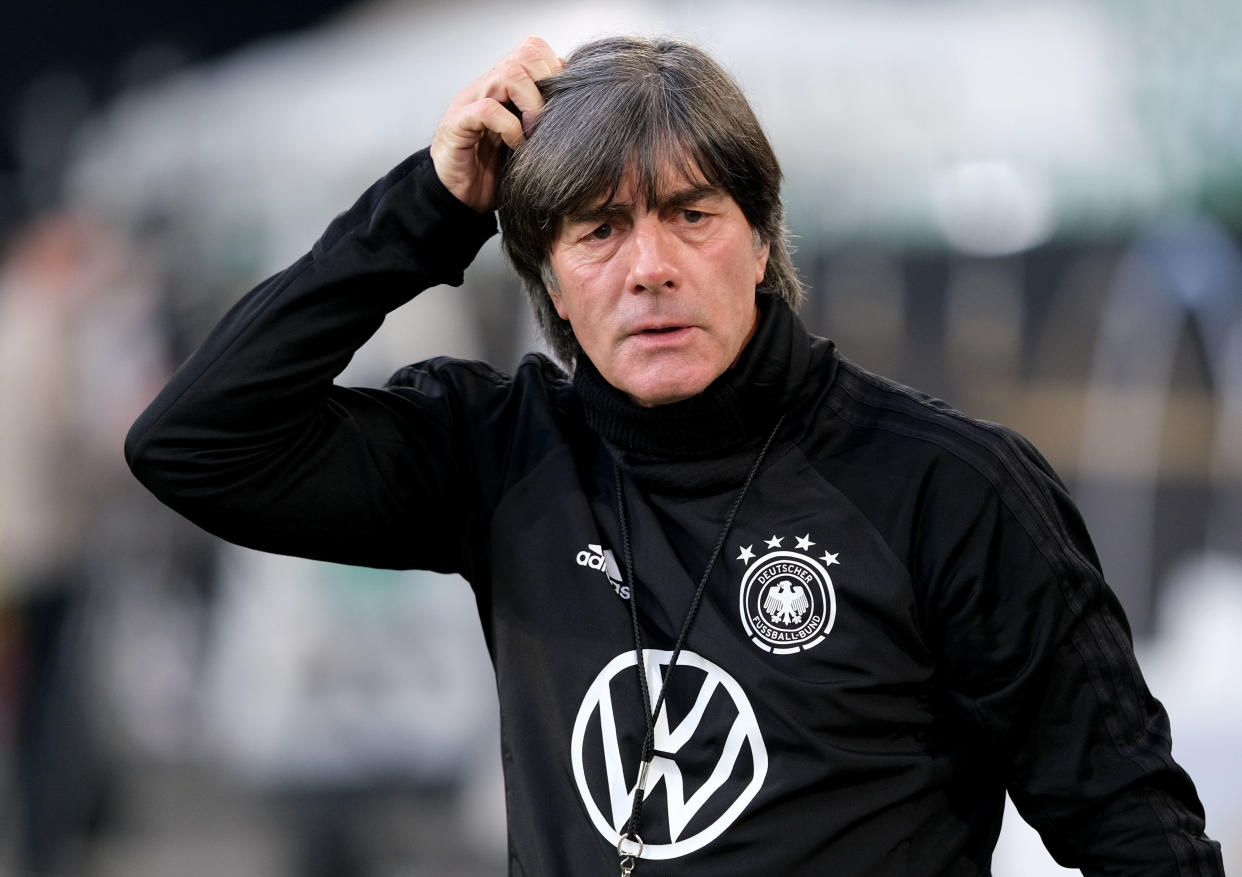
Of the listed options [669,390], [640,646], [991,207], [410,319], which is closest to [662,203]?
[669,390]

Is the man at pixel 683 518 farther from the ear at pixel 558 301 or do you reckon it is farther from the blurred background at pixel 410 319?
the blurred background at pixel 410 319

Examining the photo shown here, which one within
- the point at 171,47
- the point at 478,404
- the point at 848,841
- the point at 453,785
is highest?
the point at 171,47

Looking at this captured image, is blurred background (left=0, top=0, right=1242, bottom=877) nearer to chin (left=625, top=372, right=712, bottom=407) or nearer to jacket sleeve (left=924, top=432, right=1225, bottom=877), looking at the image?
chin (left=625, top=372, right=712, bottom=407)

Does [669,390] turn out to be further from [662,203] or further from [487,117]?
[487,117]

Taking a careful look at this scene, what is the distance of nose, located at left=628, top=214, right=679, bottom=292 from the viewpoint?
116 centimetres

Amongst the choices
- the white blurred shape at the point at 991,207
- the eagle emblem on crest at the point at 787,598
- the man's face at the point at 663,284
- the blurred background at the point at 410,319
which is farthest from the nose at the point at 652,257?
the white blurred shape at the point at 991,207

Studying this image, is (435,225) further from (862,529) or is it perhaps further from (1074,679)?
(1074,679)

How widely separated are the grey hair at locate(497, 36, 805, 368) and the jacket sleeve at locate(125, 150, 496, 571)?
90 millimetres

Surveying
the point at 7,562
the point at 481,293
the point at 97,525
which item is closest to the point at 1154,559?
the point at 481,293

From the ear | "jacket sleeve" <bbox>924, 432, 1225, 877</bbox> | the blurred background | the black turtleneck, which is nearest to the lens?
"jacket sleeve" <bbox>924, 432, 1225, 877</bbox>

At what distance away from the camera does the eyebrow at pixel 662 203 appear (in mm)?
1167

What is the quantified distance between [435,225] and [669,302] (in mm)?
235

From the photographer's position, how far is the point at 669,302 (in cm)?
118

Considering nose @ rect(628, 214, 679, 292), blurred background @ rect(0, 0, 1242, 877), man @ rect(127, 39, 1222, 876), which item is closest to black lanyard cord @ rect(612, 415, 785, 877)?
→ man @ rect(127, 39, 1222, 876)
